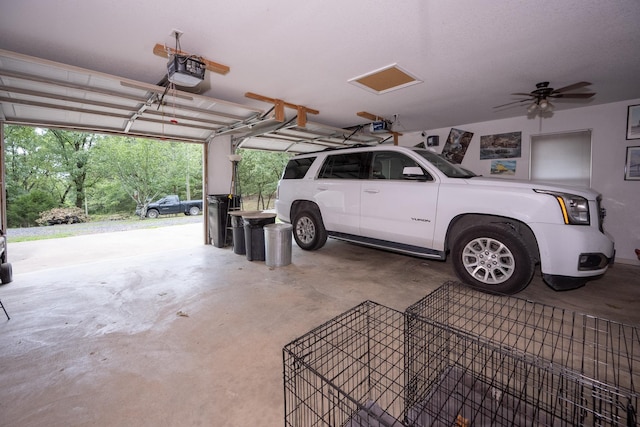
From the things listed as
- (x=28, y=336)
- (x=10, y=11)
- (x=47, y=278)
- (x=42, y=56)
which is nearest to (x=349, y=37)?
(x=10, y=11)

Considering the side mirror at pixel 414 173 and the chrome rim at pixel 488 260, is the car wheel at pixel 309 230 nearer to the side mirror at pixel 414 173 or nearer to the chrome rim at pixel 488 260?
the side mirror at pixel 414 173

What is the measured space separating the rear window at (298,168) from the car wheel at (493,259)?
2.93 m

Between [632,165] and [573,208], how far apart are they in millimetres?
3207

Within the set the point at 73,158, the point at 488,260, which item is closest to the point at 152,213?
the point at 73,158

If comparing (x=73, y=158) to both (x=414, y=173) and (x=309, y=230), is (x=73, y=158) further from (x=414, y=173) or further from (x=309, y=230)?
(x=414, y=173)

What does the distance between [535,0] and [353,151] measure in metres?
2.72

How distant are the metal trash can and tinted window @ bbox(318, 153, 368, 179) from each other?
121 centimetres

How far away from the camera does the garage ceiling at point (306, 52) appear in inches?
89.7

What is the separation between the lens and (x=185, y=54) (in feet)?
9.56

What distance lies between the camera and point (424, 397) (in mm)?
1425

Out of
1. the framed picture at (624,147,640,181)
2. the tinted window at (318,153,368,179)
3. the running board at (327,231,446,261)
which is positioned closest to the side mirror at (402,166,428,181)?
the tinted window at (318,153,368,179)

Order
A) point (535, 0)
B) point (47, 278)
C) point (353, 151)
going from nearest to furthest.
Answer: point (535, 0) < point (47, 278) < point (353, 151)

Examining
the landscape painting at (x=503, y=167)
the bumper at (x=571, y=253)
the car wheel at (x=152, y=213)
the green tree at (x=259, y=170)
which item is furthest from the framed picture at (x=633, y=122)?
the car wheel at (x=152, y=213)

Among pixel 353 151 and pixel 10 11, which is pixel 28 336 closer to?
pixel 10 11
